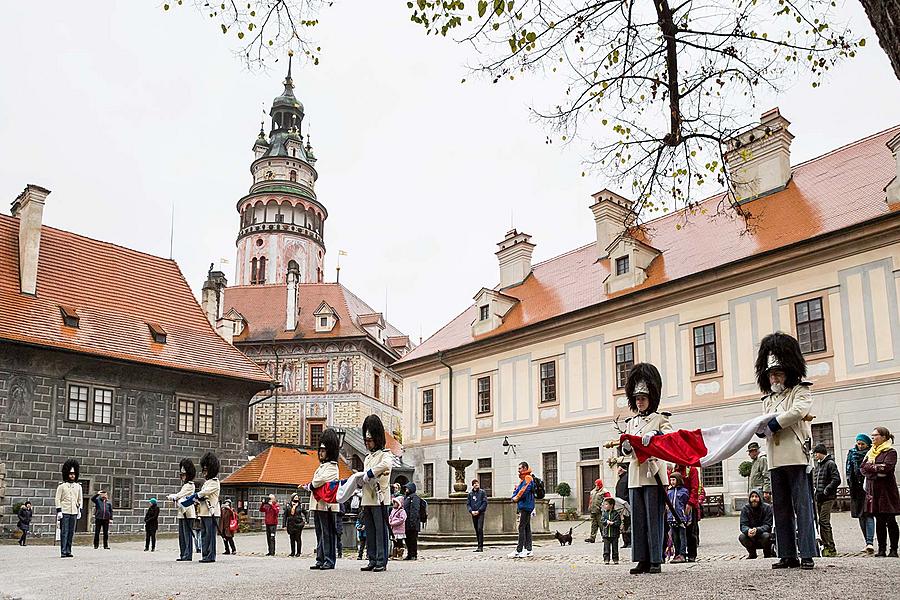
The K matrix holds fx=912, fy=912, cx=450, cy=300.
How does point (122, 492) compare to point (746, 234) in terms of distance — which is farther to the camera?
point (122, 492)

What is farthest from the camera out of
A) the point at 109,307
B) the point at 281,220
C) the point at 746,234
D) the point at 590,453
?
the point at 281,220

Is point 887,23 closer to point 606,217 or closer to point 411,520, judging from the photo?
point 411,520

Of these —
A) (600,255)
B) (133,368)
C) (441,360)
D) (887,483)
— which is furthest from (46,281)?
(887,483)

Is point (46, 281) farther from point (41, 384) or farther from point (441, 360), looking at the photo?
point (441, 360)

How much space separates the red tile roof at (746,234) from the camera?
86.7ft

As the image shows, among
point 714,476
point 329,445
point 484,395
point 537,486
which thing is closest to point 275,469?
point 484,395

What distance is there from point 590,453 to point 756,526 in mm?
20210

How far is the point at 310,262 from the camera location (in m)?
72.5

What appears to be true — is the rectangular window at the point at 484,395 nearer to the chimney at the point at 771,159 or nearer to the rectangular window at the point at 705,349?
the rectangular window at the point at 705,349

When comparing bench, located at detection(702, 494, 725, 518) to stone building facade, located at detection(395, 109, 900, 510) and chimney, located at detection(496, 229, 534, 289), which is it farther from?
chimney, located at detection(496, 229, 534, 289)

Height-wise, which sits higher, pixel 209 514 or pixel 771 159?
pixel 771 159

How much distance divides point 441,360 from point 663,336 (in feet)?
A: 37.9

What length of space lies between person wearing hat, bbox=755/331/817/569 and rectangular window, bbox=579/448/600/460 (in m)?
22.9

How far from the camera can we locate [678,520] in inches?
502
